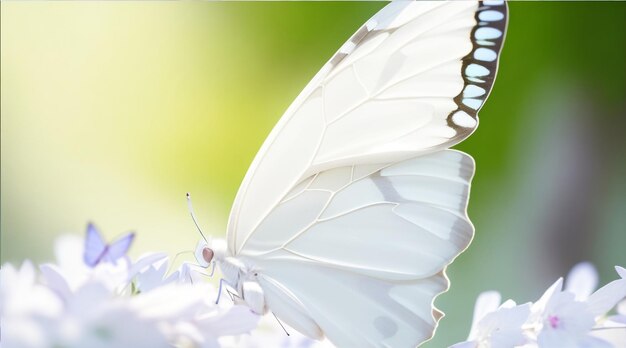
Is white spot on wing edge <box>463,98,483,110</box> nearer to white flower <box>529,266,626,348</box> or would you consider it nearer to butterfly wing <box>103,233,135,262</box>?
white flower <box>529,266,626,348</box>

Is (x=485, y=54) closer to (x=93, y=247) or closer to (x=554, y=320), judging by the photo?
(x=554, y=320)

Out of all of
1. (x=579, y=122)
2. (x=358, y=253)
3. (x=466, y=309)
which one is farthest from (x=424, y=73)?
(x=579, y=122)

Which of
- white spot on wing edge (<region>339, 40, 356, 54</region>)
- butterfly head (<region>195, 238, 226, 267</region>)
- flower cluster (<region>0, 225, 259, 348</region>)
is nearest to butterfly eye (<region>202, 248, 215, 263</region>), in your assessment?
butterfly head (<region>195, 238, 226, 267</region>)

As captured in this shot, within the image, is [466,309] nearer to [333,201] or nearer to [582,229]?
[582,229]

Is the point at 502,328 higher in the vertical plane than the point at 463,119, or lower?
lower

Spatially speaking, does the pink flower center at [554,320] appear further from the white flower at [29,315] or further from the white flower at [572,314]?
the white flower at [29,315]

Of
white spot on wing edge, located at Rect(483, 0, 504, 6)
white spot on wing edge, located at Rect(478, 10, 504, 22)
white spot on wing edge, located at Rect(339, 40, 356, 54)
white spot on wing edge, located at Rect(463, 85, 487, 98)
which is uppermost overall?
white spot on wing edge, located at Rect(483, 0, 504, 6)

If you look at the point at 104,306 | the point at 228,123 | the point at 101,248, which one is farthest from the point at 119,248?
the point at 228,123
